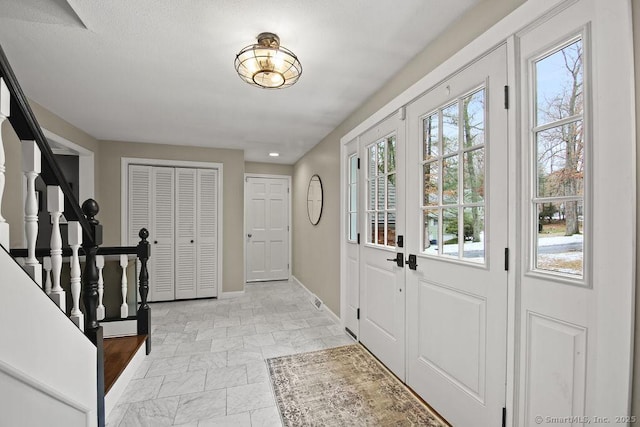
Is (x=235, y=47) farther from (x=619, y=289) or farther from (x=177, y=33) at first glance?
(x=619, y=289)

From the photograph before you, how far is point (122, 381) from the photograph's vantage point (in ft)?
6.98

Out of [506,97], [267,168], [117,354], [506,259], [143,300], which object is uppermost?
[267,168]

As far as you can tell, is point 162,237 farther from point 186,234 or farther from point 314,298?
point 314,298

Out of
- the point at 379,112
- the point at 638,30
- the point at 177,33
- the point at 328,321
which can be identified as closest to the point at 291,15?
the point at 177,33

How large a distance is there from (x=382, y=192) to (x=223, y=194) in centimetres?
297

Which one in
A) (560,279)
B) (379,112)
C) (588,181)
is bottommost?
(560,279)

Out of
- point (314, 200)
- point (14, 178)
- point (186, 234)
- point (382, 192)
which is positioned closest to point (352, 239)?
point (382, 192)

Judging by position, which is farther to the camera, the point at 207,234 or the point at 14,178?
the point at 207,234

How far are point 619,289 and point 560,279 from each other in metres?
0.21

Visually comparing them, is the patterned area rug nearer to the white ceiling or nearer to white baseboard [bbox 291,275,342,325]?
white baseboard [bbox 291,275,342,325]

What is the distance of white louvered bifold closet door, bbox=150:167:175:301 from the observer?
4395 mm

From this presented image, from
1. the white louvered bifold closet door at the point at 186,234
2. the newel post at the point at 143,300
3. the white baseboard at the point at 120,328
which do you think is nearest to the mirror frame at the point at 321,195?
the white louvered bifold closet door at the point at 186,234

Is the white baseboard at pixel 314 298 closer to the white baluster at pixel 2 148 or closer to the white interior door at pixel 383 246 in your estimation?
the white interior door at pixel 383 246

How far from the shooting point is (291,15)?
1.65 m
